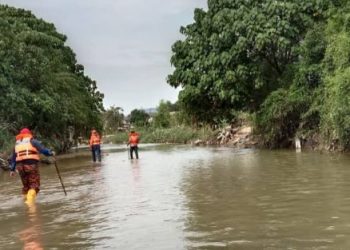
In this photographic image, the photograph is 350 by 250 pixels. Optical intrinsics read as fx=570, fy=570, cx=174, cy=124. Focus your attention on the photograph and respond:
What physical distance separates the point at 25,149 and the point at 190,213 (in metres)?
4.42

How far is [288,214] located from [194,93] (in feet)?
82.6

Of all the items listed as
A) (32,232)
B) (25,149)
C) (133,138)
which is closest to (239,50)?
(133,138)

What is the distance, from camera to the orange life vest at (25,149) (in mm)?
12430

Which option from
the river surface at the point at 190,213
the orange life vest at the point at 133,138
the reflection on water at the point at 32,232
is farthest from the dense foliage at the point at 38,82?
the reflection on water at the point at 32,232

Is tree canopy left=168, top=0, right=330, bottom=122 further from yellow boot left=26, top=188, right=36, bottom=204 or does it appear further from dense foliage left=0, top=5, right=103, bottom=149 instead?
yellow boot left=26, top=188, right=36, bottom=204

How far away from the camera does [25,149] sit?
1245cm

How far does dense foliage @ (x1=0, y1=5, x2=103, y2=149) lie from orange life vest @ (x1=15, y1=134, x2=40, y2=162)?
14.1m

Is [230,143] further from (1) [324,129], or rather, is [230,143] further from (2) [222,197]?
(2) [222,197]

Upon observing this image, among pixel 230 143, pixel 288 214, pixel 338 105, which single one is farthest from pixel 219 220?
pixel 230 143

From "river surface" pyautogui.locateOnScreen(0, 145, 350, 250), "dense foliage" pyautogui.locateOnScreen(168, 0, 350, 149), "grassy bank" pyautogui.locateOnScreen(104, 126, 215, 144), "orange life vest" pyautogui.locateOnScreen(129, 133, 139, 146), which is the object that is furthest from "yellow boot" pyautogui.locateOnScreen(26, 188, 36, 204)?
"grassy bank" pyautogui.locateOnScreen(104, 126, 215, 144)

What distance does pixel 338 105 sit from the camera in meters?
21.5

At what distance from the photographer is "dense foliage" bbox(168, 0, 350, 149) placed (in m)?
29.7

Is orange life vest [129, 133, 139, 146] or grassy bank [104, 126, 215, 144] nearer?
orange life vest [129, 133, 139, 146]

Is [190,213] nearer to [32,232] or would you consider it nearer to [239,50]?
[32,232]
